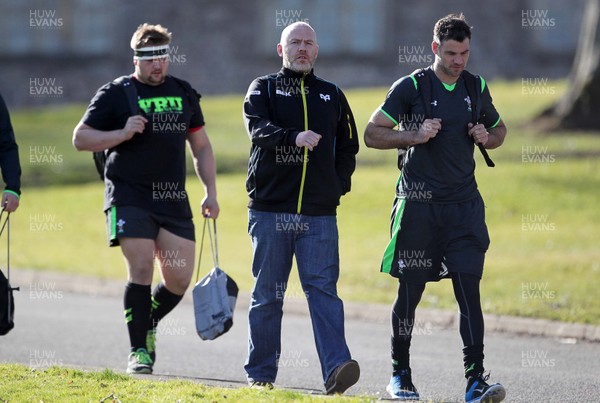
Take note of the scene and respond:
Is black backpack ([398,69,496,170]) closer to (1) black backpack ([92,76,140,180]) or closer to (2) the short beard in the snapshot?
(2) the short beard

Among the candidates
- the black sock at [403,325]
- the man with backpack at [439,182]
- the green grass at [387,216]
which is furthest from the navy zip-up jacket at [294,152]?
the green grass at [387,216]

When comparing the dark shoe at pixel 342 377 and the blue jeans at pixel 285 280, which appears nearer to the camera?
the dark shoe at pixel 342 377

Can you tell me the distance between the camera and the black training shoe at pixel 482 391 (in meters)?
6.48

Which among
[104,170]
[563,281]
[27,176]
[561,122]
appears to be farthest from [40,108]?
[104,170]

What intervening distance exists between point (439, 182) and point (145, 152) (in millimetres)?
1978

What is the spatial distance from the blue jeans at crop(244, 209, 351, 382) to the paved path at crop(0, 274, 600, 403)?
346mm

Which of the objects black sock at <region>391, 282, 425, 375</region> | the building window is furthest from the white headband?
the building window

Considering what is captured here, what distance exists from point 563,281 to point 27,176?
11.8 m

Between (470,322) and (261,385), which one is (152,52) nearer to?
(261,385)

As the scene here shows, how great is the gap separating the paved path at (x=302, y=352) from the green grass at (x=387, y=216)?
0.84 metres

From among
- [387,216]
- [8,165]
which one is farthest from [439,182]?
[387,216]

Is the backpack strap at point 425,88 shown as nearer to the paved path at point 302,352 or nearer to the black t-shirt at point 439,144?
the black t-shirt at point 439,144

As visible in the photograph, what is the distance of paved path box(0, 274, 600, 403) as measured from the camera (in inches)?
308

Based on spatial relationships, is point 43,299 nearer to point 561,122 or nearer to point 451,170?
point 451,170
